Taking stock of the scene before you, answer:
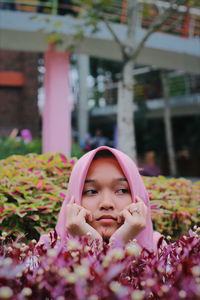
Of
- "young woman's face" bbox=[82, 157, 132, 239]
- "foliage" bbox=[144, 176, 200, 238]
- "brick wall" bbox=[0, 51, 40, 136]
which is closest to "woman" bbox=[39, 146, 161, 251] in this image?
"young woman's face" bbox=[82, 157, 132, 239]

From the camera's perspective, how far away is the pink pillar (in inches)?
356

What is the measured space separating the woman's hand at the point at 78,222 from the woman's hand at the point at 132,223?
9 centimetres

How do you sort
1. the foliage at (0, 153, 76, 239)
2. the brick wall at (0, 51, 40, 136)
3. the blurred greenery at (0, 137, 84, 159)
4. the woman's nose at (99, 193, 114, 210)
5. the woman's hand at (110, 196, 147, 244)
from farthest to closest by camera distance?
1. the brick wall at (0, 51, 40, 136)
2. the blurred greenery at (0, 137, 84, 159)
3. the foliage at (0, 153, 76, 239)
4. the woman's nose at (99, 193, 114, 210)
5. the woman's hand at (110, 196, 147, 244)

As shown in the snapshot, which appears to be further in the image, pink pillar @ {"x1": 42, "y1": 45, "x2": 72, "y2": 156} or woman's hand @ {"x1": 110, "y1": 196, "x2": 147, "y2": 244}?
pink pillar @ {"x1": 42, "y1": 45, "x2": 72, "y2": 156}

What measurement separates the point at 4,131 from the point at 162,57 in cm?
745

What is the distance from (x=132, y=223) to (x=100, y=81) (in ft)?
61.9

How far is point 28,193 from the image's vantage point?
96.6 inches

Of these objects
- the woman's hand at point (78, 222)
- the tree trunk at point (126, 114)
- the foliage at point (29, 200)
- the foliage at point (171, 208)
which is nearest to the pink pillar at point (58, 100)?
the tree trunk at point (126, 114)

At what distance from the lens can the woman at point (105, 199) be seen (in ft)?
5.48

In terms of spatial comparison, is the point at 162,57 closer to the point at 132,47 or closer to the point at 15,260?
the point at 132,47

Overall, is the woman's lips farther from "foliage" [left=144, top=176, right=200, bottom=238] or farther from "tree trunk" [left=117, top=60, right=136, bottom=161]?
"tree trunk" [left=117, top=60, right=136, bottom=161]

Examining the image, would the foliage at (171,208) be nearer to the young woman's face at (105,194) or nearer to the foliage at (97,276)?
the young woman's face at (105,194)

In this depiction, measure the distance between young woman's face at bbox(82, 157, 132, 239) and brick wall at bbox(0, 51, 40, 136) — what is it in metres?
13.6

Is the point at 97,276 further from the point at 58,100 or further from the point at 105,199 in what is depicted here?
the point at 58,100
